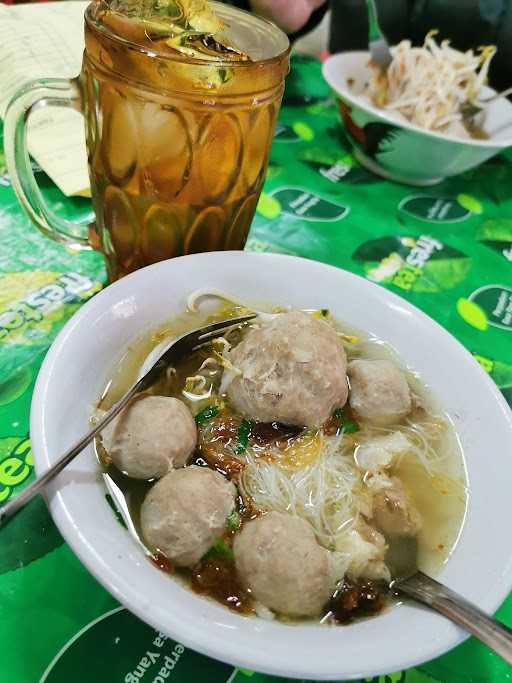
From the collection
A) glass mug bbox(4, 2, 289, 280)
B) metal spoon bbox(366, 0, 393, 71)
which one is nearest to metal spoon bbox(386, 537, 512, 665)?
glass mug bbox(4, 2, 289, 280)

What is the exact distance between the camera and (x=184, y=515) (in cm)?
86

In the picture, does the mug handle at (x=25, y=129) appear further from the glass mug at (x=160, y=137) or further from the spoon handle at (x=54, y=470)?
the spoon handle at (x=54, y=470)

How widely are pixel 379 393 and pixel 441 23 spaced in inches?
93.8

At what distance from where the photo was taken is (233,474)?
3.37 feet

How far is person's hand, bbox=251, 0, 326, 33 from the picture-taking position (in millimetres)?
2244

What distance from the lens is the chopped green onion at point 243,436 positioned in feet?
3.49

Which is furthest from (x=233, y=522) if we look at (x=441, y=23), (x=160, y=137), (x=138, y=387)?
(x=441, y=23)

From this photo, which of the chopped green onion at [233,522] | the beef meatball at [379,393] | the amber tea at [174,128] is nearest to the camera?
the chopped green onion at [233,522]

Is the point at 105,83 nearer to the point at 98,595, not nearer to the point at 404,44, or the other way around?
the point at 98,595

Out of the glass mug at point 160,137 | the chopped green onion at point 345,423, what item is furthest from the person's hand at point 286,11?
the chopped green onion at point 345,423

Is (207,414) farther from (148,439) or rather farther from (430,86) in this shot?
(430,86)

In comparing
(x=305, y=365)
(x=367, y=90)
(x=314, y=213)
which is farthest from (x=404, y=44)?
(x=305, y=365)

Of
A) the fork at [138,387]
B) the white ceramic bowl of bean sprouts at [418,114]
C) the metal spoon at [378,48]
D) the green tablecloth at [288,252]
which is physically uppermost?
the metal spoon at [378,48]

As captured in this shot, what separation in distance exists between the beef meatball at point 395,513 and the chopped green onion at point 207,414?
1.13ft
